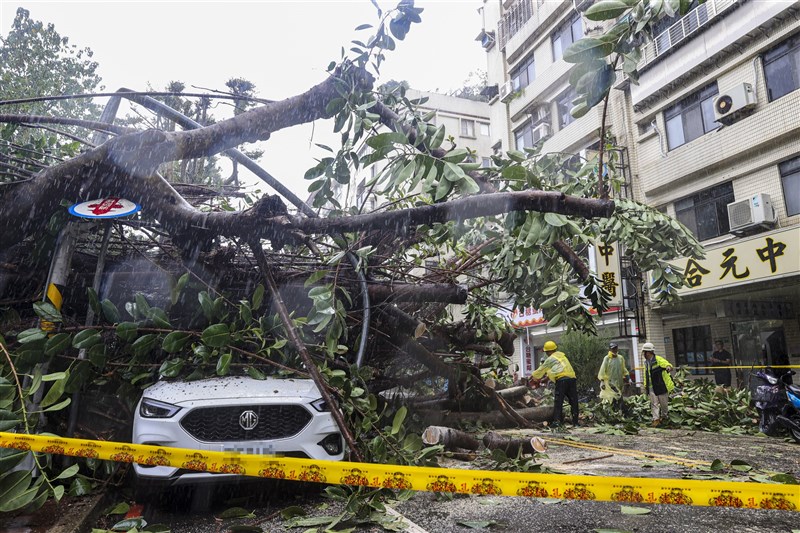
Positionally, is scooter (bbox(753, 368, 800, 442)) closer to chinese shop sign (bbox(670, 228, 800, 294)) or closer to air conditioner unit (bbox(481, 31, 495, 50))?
chinese shop sign (bbox(670, 228, 800, 294))

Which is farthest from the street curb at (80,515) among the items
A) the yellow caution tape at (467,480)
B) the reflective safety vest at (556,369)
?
the reflective safety vest at (556,369)

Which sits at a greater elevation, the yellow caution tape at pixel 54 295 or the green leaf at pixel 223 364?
the yellow caution tape at pixel 54 295

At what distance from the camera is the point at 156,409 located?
12.8ft

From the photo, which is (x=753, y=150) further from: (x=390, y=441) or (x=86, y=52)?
(x=86, y=52)

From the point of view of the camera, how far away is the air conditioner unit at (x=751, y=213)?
12875 mm

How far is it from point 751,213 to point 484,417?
955cm

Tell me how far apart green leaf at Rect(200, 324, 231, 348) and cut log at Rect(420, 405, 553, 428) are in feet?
12.0

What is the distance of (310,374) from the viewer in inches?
171

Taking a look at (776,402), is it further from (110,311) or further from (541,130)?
(541,130)

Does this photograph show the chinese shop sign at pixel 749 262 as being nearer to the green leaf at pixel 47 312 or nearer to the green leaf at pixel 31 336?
the green leaf at pixel 47 312

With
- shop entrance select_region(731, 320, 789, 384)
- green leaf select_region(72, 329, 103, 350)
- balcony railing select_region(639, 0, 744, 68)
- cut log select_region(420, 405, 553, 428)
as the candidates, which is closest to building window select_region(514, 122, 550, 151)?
balcony railing select_region(639, 0, 744, 68)

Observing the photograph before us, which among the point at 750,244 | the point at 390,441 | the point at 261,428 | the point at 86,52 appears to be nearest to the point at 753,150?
the point at 750,244

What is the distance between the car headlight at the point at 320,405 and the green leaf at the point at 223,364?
789 millimetres

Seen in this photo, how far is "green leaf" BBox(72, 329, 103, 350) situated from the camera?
14.1 ft
